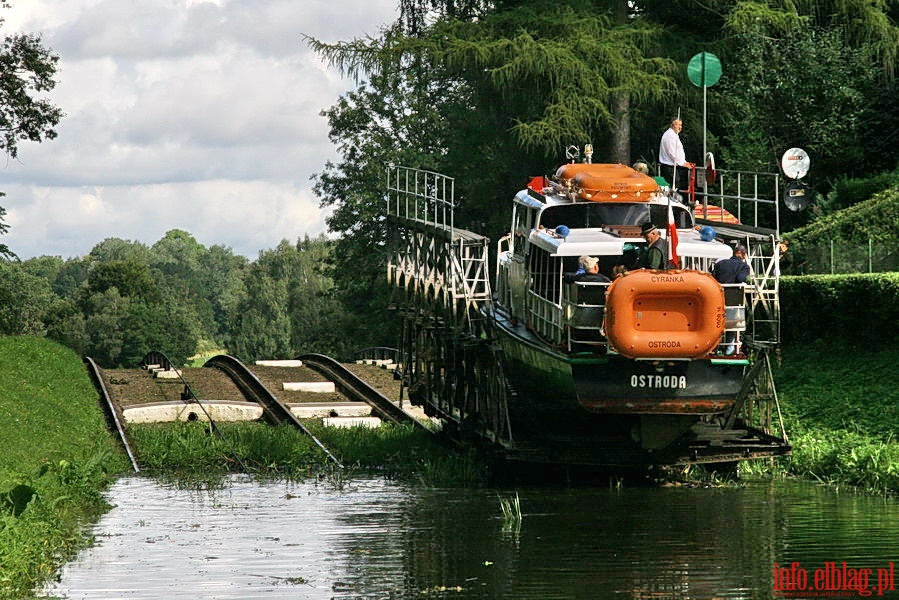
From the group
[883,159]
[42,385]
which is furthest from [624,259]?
[883,159]

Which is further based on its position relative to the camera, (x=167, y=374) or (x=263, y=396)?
(x=167, y=374)

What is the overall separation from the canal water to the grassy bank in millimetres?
775

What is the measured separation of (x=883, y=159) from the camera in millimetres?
39250

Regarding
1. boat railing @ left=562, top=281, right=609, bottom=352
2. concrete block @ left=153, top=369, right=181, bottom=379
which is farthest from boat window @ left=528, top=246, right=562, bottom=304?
concrete block @ left=153, top=369, right=181, bottom=379

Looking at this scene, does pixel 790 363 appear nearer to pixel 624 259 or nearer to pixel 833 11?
pixel 624 259

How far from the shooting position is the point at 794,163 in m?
28.4

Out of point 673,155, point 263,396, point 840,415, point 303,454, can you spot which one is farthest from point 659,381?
point 263,396

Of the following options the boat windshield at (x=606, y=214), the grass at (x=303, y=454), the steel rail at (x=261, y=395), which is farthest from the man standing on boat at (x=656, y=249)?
the steel rail at (x=261, y=395)

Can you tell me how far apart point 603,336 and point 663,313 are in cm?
92

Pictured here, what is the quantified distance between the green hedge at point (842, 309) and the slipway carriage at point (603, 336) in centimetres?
284

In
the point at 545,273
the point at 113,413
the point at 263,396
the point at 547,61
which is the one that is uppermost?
the point at 547,61

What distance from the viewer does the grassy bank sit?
21.1 m

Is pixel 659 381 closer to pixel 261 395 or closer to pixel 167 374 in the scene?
pixel 261 395

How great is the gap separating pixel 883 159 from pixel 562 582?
27.9 m
